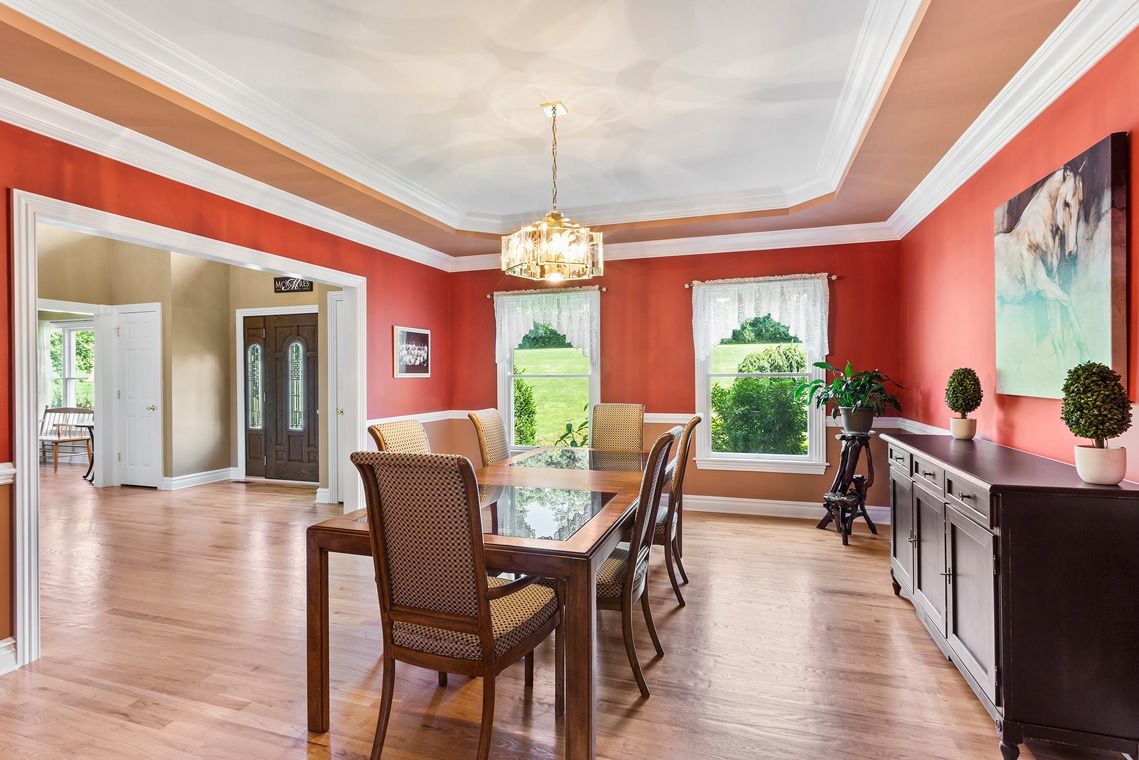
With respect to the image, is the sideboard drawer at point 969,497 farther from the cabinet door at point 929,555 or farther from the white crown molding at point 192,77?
the white crown molding at point 192,77

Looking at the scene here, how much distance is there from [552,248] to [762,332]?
2934 millimetres

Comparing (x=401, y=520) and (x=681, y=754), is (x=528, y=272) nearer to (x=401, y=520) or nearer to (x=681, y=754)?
(x=401, y=520)

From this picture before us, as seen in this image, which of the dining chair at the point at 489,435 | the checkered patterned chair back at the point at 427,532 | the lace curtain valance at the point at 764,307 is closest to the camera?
the checkered patterned chair back at the point at 427,532

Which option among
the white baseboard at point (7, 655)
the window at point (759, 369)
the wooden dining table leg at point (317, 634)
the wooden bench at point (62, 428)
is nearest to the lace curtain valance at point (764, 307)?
the window at point (759, 369)

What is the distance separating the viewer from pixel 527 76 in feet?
9.63

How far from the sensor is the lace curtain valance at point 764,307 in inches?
204

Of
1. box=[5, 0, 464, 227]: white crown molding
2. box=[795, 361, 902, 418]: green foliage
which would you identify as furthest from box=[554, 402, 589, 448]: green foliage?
box=[5, 0, 464, 227]: white crown molding

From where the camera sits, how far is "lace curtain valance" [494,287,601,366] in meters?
5.84


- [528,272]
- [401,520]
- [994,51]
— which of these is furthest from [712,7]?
[401,520]

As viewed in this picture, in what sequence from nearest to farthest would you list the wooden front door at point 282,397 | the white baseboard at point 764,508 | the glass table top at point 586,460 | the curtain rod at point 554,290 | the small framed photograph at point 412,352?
the glass table top at point 586,460 → the white baseboard at point 764,508 → the small framed photograph at point 412,352 → the curtain rod at point 554,290 → the wooden front door at point 282,397

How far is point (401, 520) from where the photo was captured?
1.82 m

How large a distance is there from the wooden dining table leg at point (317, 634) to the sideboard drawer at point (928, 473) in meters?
2.52

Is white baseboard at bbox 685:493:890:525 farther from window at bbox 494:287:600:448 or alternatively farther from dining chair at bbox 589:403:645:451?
dining chair at bbox 589:403:645:451

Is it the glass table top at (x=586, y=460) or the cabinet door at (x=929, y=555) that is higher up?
the glass table top at (x=586, y=460)
